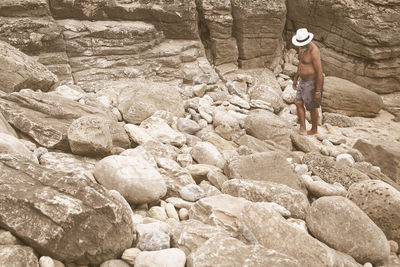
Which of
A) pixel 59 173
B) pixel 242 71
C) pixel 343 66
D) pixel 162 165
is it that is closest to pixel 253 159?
pixel 162 165

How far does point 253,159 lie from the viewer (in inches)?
171

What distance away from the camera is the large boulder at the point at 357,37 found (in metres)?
9.58

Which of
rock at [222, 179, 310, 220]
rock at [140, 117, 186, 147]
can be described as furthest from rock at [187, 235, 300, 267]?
rock at [140, 117, 186, 147]

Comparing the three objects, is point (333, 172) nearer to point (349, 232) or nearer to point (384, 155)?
point (384, 155)

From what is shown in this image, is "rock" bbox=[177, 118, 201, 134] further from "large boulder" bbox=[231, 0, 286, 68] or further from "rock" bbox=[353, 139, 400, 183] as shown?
"large boulder" bbox=[231, 0, 286, 68]

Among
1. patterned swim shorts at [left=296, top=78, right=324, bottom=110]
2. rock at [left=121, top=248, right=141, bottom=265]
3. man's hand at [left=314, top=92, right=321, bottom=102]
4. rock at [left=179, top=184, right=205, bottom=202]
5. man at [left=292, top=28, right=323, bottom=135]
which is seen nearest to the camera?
rock at [left=121, top=248, right=141, bottom=265]

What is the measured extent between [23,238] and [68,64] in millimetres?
5793

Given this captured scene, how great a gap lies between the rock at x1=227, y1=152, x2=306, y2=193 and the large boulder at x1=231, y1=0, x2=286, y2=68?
5.96 meters

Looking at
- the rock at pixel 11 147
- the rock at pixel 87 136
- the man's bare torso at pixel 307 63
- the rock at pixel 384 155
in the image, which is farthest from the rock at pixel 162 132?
the rock at pixel 384 155

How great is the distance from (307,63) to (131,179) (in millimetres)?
4904

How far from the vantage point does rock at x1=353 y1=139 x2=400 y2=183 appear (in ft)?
19.1

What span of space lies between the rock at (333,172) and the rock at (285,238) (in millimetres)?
1990

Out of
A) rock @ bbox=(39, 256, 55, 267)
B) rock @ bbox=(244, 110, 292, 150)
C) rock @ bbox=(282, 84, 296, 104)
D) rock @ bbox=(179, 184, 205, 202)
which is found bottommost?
rock @ bbox=(282, 84, 296, 104)

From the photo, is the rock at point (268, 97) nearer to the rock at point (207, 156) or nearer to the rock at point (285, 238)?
the rock at point (207, 156)
